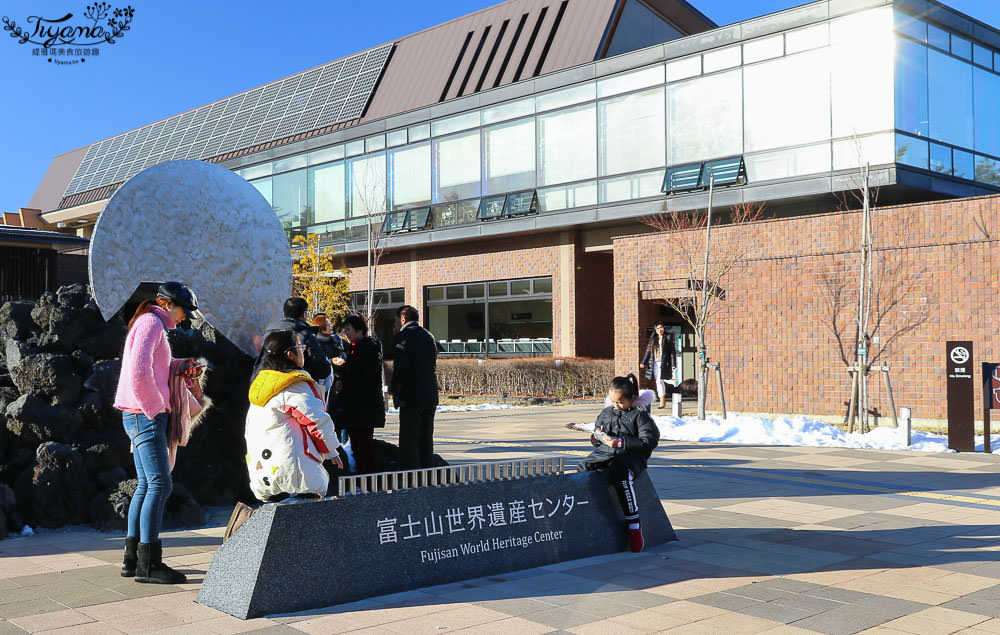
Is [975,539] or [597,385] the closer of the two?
[975,539]

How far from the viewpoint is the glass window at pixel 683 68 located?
74.7ft

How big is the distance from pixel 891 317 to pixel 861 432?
2.70m

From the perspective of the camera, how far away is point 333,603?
5.18 m

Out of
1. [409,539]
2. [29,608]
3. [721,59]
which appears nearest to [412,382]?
[409,539]

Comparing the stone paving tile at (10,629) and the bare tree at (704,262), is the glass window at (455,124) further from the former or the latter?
the stone paving tile at (10,629)

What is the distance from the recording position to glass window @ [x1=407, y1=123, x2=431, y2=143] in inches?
1158

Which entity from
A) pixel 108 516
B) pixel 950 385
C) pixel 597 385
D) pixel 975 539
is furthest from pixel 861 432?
pixel 108 516

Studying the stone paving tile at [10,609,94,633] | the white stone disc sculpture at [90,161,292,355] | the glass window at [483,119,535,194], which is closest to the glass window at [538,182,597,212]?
the glass window at [483,119,535,194]

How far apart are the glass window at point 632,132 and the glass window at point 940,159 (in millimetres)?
6423

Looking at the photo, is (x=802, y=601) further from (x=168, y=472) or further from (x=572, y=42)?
(x=572, y=42)

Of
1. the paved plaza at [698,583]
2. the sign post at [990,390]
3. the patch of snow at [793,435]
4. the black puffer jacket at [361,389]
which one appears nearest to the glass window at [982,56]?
the patch of snow at [793,435]

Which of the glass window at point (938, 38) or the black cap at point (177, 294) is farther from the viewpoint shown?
the glass window at point (938, 38)

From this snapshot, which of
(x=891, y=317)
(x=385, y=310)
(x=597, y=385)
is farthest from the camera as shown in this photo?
(x=385, y=310)

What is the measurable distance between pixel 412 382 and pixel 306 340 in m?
1.40
